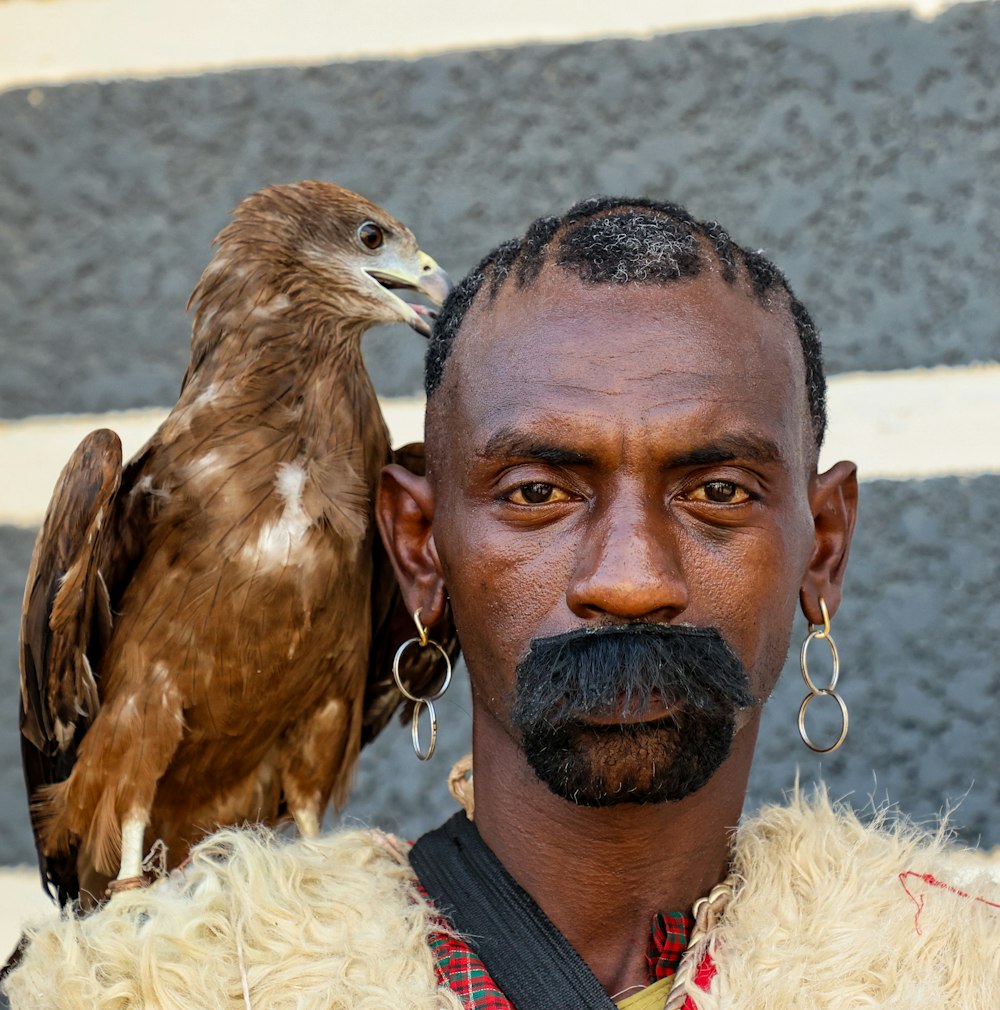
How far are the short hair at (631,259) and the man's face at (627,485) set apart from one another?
0.03m

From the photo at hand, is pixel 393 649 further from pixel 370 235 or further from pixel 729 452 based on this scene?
pixel 729 452

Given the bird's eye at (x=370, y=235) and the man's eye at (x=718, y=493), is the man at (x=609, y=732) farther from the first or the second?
the bird's eye at (x=370, y=235)

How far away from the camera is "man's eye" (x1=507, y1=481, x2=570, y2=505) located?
1960 millimetres

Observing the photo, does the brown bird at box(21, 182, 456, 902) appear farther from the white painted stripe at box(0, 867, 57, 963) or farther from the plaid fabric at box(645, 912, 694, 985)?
the white painted stripe at box(0, 867, 57, 963)

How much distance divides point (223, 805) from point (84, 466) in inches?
26.2

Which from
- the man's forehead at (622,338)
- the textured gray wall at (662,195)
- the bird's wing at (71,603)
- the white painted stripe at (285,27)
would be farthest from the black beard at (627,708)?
the white painted stripe at (285,27)

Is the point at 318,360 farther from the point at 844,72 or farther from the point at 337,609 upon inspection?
the point at 844,72

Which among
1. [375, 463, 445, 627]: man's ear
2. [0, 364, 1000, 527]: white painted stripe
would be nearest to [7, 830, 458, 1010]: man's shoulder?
[375, 463, 445, 627]: man's ear

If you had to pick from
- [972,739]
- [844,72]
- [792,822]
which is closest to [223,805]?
[792,822]

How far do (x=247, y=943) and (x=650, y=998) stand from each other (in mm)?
533

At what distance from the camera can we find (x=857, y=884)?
2.06 metres

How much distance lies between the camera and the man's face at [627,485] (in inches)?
74.1

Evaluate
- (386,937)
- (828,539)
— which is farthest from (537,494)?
(386,937)

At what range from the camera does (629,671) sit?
6.01ft
